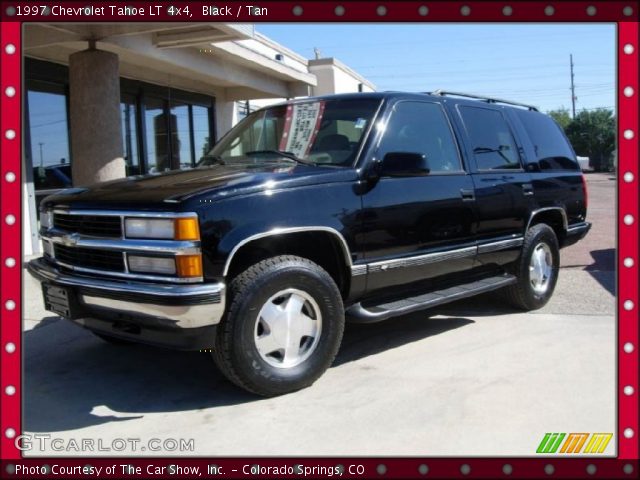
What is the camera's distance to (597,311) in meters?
5.63

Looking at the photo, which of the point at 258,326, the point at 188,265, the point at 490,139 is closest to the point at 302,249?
the point at 258,326

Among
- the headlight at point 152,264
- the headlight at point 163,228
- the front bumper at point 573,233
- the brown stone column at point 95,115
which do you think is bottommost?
the front bumper at point 573,233

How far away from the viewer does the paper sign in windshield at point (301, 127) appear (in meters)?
4.46

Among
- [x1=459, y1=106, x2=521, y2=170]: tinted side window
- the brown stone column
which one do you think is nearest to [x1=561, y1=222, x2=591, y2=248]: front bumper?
[x1=459, y1=106, x2=521, y2=170]: tinted side window

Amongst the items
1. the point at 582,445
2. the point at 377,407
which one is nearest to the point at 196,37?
the point at 377,407

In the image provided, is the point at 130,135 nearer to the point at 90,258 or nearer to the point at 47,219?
the point at 47,219

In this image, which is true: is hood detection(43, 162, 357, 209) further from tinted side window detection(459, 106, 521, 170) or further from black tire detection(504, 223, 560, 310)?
black tire detection(504, 223, 560, 310)

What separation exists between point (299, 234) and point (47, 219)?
5.97 feet

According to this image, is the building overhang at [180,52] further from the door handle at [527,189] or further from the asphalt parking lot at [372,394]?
the door handle at [527,189]

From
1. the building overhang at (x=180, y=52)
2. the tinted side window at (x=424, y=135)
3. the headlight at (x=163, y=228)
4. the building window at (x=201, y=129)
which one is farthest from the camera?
the building window at (x=201, y=129)

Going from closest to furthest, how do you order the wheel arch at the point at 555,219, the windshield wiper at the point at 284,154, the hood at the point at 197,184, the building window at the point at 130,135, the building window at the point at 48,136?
1. the hood at the point at 197,184
2. the windshield wiper at the point at 284,154
3. the wheel arch at the point at 555,219
4. the building window at the point at 48,136
5. the building window at the point at 130,135

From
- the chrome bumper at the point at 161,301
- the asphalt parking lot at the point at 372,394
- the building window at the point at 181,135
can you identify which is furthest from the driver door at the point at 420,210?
the building window at the point at 181,135

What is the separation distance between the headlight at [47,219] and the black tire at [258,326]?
157 centimetres

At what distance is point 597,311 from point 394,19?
449cm
